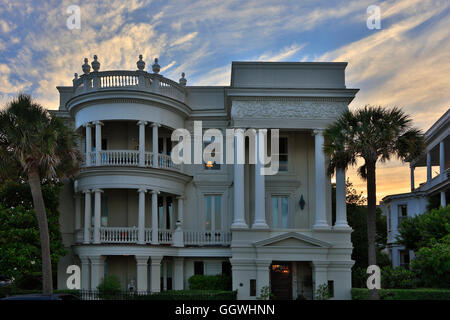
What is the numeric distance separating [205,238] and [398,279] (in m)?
10.3

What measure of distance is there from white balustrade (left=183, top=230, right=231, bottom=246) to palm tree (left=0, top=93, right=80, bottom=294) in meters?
9.08

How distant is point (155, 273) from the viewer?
94.6 feet

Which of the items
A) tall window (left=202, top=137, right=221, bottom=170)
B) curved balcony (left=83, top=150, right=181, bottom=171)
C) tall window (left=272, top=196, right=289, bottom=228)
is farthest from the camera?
tall window (left=202, top=137, right=221, bottom=170)

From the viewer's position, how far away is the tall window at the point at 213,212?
31.8 metres

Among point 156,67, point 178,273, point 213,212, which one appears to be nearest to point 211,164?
point 213,212

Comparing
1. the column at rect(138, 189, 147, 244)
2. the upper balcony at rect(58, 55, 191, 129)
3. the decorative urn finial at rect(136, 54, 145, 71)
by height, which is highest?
the decorative urn finial at rect(136, 54, 145, 71)

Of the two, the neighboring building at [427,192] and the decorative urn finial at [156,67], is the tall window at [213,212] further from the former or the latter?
the neighboring building at [427,192]

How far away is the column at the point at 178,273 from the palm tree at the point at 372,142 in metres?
10.6

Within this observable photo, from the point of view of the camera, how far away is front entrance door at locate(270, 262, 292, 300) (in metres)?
29.7

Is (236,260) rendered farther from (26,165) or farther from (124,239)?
A: (26,165)

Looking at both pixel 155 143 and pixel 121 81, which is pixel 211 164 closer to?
pixel 155 143

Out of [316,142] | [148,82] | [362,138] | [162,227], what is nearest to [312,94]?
[316,142]

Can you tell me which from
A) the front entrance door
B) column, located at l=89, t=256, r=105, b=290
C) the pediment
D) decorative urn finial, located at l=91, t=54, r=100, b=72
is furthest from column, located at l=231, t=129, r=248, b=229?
decorative urn finial, located at l=91, t=54, r=100, b=72

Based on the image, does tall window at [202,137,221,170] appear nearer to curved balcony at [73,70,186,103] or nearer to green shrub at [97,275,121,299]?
curved balcony at [73,70,186,103]
